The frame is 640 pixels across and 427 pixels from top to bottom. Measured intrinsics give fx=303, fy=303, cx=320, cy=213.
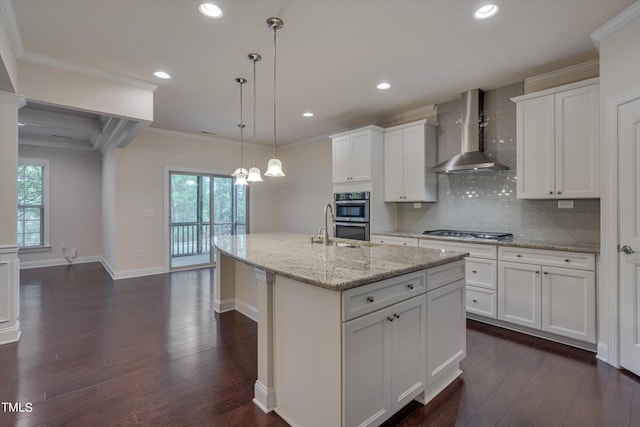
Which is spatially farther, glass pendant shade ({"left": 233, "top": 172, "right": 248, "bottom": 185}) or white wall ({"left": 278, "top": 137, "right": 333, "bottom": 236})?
white wall ({"left": 278, "top": 137, "right": 333, "bottom": 236})

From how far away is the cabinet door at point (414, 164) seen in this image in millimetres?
4023

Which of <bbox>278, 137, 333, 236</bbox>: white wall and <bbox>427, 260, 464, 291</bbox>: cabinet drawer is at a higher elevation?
<bbox>278, 137, 333, 236</bbox>: white wall

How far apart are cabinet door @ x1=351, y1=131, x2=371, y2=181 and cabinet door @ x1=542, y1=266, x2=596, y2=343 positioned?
2.40 metres

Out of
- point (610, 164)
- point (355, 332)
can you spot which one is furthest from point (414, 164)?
point (355, 332)

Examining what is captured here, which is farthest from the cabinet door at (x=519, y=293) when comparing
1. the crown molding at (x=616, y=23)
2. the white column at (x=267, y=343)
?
the white column at (x=267, y=343)

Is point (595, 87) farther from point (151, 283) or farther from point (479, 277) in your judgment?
point (151, 283)

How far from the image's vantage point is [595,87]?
2.67 metres

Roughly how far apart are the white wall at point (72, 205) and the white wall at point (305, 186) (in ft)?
13.7

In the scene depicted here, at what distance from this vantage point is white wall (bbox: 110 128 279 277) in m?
5.27

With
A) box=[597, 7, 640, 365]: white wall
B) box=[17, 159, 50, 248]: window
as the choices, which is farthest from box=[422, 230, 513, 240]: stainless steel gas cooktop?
box=[17, 159, 50, 248]: window

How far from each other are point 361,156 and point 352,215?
88 cm

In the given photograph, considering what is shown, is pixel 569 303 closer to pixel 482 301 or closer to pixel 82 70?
pixel 482 301

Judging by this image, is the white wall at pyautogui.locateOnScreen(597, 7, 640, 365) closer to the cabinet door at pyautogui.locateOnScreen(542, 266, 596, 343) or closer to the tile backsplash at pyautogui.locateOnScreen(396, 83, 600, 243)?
the cabinet door at pyautogui.locateOnScreen(542, 266, 596, 343)

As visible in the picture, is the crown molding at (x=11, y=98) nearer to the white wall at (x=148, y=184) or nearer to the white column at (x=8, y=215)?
the white column at (x=8, y=215)
